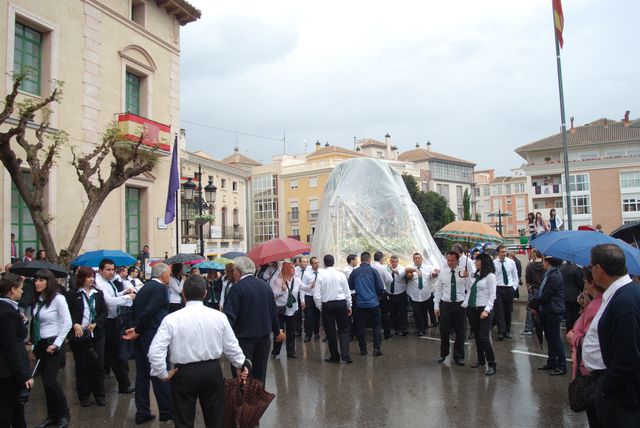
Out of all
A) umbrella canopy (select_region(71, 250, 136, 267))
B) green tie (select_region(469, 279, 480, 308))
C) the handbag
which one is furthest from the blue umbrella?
umbrella canopy (select_region(71, 250, 136, 267))

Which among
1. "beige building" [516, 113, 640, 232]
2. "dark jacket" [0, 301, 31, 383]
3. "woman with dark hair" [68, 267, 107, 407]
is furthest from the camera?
"beige building" [516, 113, 640, 232]

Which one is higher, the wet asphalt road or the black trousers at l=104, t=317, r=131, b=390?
the black trousers at l=104, t=317, r=131, b=390

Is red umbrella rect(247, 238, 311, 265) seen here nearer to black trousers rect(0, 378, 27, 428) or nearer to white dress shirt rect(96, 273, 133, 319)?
white dress shirt rect(96, 273, 133, 319)

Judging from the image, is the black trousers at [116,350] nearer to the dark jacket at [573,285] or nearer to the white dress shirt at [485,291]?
the white dress shirt at [485,291]

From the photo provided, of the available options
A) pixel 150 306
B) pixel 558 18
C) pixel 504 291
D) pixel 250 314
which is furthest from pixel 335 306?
pixel 558 18

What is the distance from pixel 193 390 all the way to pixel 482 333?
491cm

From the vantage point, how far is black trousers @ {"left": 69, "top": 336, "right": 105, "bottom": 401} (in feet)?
21.1

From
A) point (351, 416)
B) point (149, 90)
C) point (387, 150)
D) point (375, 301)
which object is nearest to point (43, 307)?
point (351, 416)

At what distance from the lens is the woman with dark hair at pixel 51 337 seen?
5598mm

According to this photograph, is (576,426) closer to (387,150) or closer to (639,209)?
(639,209)

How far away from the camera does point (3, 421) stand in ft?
14.8

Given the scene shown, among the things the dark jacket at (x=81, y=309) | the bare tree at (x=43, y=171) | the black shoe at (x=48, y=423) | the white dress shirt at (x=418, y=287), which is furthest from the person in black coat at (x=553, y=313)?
the bare tree at (x=43, y=171)

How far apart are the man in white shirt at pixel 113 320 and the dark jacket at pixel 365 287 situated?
3.95m

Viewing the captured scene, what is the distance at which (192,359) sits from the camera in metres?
4.16
